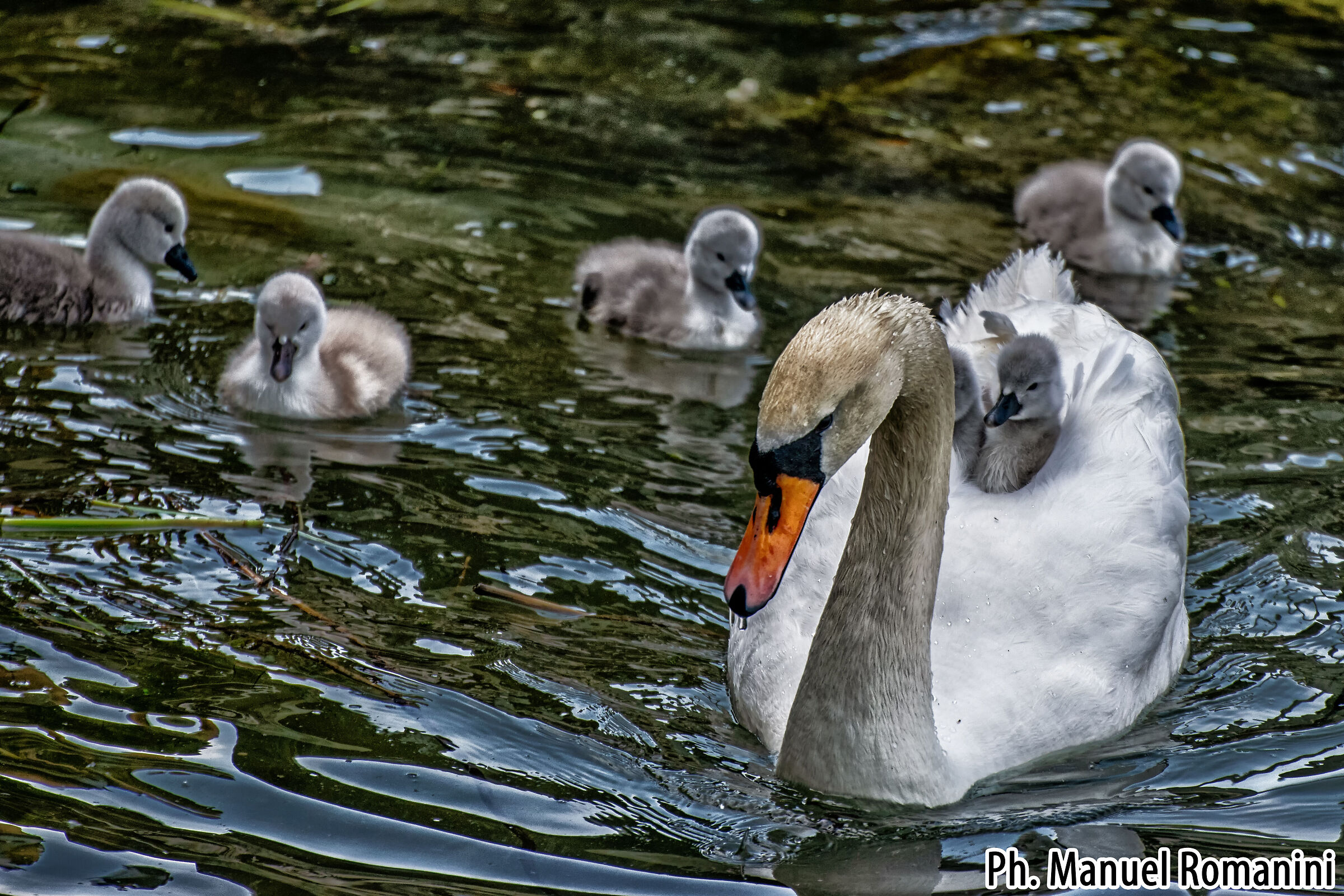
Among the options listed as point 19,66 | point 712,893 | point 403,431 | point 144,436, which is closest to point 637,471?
point 403,431

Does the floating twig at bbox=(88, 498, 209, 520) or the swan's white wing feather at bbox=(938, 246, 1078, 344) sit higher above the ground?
the swan's white wing feather at bbox=(938, 246, 1078, 344)

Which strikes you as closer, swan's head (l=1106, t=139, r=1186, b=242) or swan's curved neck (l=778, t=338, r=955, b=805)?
swan's curved neck (l=778, t=338, r=955, b=805)

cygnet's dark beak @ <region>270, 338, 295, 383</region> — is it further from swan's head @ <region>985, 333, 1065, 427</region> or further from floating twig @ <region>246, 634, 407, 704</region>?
swan's head @ <region>985, 333, 1065, 427</region>

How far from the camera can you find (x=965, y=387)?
5398 millimetres

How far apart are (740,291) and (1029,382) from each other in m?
2.43

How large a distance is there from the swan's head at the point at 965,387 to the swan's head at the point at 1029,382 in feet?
0.31

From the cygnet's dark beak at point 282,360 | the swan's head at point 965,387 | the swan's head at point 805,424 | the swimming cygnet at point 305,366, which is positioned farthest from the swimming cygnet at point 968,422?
the cygnet's dark beak at point 282,360

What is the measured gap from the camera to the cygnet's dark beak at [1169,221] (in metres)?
8.34

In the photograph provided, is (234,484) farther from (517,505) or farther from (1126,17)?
(1126,17)

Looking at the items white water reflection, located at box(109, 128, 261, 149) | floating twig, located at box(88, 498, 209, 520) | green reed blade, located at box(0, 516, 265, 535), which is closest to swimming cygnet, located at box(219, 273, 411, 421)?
floating twig, located at box(88, 498, 209, 520)

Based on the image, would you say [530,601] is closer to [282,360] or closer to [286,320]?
[282,360]

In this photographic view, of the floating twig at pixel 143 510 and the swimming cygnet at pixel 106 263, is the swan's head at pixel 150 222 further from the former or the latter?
the floating twig at pixel 143 510

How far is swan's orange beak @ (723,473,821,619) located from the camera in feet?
11.4

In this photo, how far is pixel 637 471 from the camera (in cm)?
602
